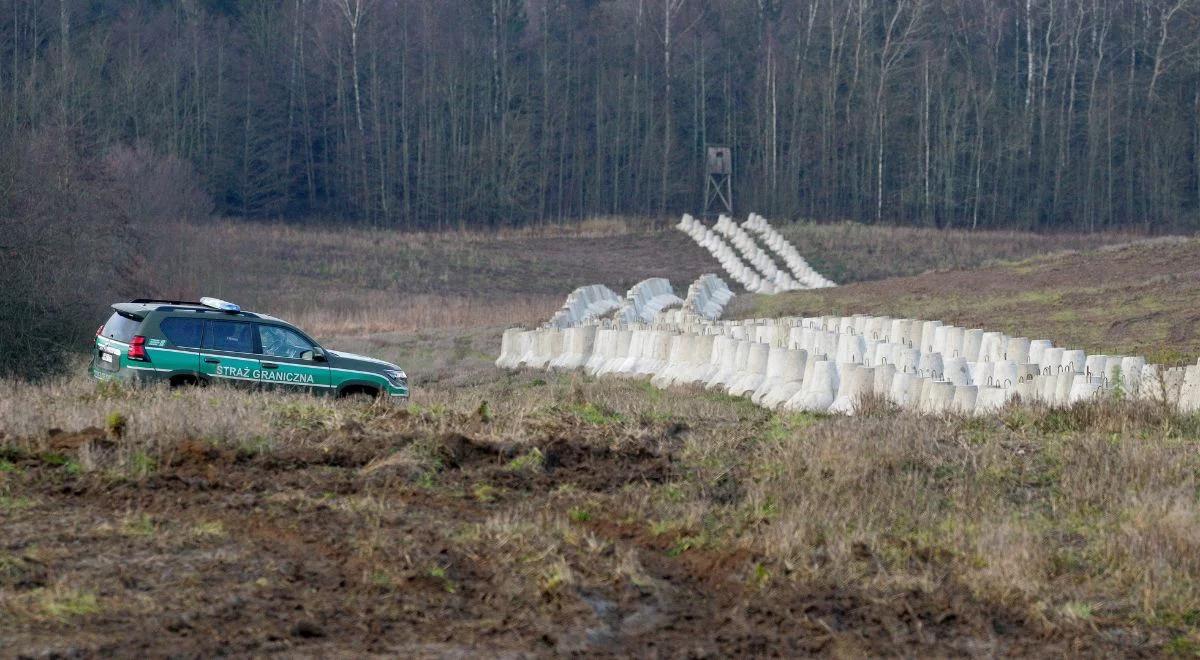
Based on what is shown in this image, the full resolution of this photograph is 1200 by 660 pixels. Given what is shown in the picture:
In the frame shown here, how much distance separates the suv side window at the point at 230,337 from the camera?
54.7 feet

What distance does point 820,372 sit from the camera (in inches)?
689

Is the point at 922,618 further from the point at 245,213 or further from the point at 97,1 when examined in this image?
the point at 97,1

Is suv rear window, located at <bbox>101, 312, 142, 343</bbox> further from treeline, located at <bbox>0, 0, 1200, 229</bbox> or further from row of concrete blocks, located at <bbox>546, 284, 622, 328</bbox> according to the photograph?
treeline, located at <bbox>0, 0, 1200, 229</bbox>

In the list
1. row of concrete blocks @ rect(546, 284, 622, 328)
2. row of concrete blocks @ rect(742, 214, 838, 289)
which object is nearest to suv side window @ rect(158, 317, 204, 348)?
row of concrete blocks @ rect(546, 284, 622, 328)

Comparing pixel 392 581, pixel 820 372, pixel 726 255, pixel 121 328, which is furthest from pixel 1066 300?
pixel 392 581

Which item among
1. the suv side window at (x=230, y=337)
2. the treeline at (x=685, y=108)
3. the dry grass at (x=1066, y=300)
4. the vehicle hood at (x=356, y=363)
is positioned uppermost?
the treeline at (x=685, y=108)

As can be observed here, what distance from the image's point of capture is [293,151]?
263 ft

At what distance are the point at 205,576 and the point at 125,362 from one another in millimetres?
8964

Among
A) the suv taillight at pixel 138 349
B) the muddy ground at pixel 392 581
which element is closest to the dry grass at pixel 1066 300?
the suv taillight at pixel 138 349

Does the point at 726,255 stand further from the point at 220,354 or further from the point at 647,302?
the point at 220,354

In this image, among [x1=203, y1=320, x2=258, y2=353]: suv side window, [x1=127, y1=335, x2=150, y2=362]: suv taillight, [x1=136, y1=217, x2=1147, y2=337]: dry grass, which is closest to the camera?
[x1=127, y1=335, x2=150, y2=362]: suv taillight

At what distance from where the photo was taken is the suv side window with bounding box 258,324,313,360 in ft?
56.0

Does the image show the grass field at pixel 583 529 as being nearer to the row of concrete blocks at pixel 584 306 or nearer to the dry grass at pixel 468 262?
the row of concrete blocks at pixel 584 306

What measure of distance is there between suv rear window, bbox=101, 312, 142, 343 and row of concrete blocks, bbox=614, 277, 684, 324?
54.5 feet
